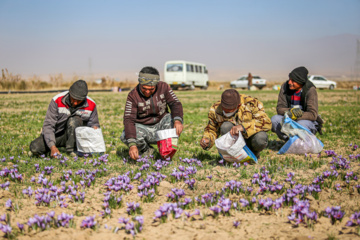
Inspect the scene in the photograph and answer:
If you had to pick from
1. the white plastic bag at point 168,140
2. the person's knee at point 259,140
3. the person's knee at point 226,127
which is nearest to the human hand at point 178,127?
the white plastic bag at point 168,140

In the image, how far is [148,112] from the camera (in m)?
6.24

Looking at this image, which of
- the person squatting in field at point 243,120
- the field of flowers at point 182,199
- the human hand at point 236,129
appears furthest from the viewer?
Answer: the person squatting in field at point 243,120

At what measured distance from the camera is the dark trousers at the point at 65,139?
6340 millimetres

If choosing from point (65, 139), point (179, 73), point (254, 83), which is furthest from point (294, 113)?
point (254, 83)

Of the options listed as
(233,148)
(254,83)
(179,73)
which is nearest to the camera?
(233,148)

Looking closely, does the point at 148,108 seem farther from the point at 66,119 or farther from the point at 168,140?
the point at 66,119

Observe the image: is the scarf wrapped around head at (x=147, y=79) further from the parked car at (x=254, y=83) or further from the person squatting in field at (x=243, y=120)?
the parked car at (x=254, y=83)

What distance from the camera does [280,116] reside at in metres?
7.04

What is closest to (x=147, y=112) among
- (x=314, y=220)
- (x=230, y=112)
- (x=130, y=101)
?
(x=130, y=101)

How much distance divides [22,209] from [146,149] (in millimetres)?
2873

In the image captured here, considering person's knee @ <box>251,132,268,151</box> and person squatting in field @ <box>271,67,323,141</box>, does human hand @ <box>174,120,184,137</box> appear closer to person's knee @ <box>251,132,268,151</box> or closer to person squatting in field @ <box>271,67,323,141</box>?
person's knee @ <box>251,132,268,151</box>

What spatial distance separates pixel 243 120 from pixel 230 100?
57 centimetres

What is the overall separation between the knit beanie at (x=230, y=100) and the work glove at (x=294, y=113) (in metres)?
1.64

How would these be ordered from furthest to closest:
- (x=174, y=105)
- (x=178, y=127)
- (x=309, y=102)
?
(x=309, y=102) → (x=174, y=105) → (x=178, y=127)
